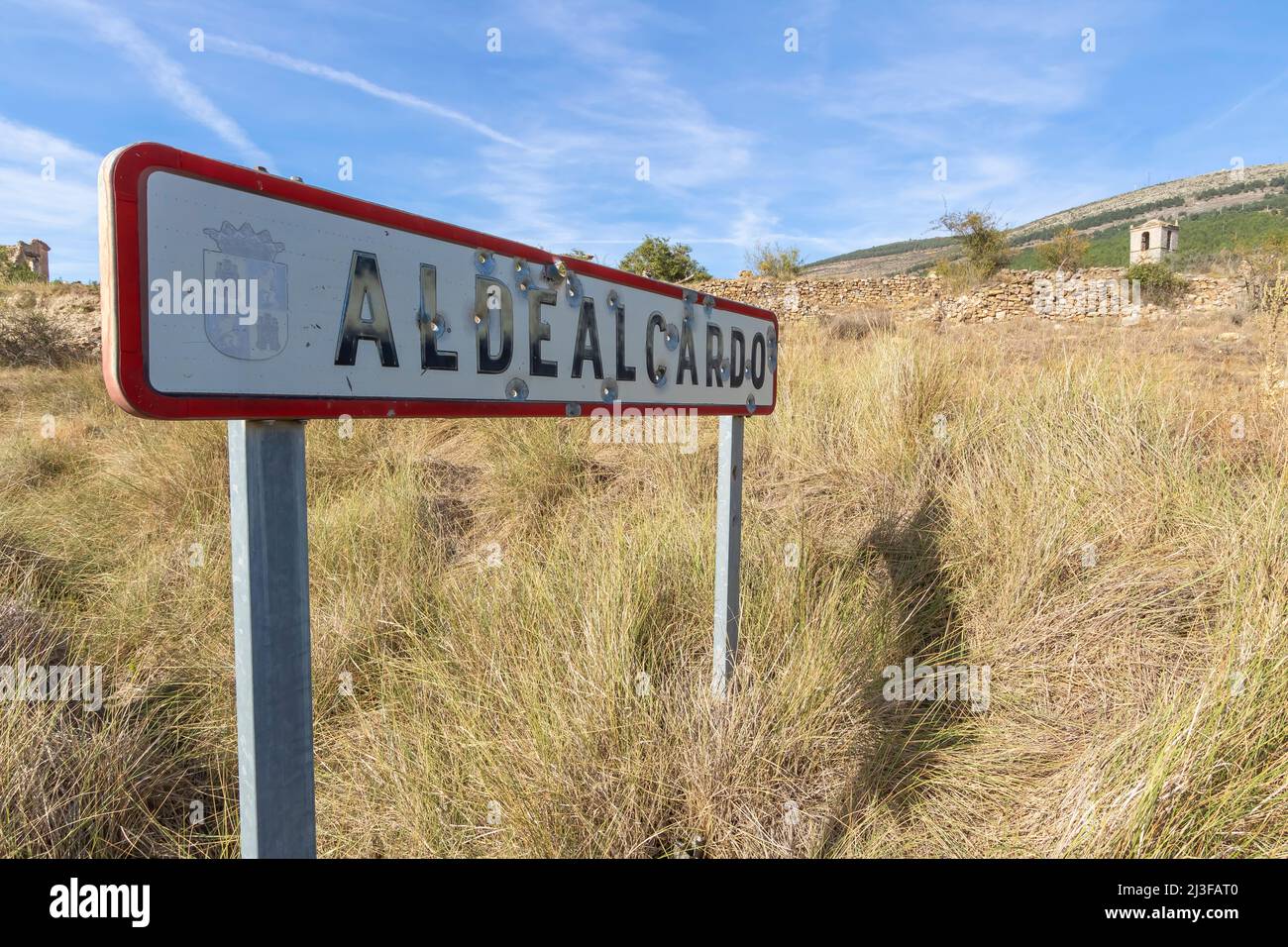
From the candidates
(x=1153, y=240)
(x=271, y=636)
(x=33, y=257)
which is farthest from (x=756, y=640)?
(x=1153, y=240)

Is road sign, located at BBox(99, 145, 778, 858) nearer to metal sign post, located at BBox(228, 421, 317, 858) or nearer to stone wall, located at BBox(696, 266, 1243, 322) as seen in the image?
metal sign post, located at BBox(228, 421, 317, 858)

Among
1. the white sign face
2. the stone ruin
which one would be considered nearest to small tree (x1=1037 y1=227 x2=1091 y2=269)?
the white sign face

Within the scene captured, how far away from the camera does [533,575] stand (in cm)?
252

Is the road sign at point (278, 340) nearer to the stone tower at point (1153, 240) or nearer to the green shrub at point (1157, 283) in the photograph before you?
the green shrub at point (1157, 283)

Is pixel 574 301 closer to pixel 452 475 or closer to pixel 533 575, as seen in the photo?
pixel 533 575

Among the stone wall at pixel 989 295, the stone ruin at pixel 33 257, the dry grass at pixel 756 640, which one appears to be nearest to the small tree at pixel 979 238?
the stone wall at pixel 989 295

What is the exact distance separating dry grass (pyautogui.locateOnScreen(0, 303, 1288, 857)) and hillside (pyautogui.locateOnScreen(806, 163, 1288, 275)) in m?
38.1

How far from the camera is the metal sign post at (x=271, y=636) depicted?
0.80 m

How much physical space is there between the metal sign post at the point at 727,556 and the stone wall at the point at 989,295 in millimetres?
8844

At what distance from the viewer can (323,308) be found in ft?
2.85

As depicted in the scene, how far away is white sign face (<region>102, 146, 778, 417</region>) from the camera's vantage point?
690 millimetres

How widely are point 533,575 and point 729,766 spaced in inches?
43.6

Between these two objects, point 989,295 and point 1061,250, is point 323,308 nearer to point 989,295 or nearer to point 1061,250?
point 989,295

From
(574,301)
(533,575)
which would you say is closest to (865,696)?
(533,575)
